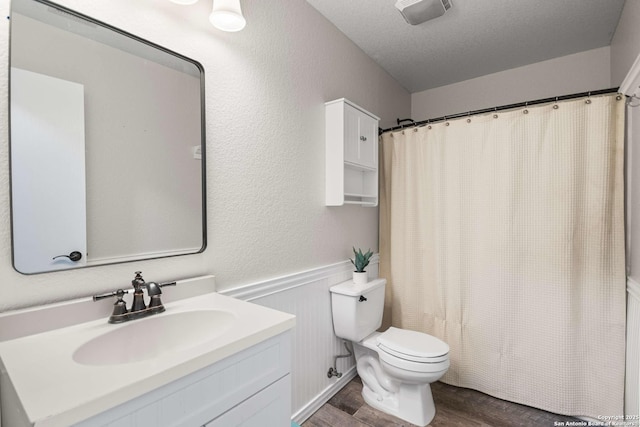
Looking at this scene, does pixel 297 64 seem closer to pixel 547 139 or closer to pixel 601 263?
pixel 547 139

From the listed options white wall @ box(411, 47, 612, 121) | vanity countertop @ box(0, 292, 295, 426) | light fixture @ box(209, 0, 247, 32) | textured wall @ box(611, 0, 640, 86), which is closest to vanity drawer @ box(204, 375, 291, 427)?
vanity countertop @ box(0, 292, 295, 426)

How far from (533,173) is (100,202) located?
2.25m

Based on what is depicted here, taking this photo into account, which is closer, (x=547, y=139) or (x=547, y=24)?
(x=547, y=139)

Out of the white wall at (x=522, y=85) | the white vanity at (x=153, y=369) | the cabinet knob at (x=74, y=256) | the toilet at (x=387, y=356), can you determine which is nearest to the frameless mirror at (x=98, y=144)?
the cabinet knob at (x=74, y=256)

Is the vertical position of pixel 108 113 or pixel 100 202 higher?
pixel 108 113

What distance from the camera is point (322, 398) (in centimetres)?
190

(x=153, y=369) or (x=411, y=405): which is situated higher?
(x=153, y=369)

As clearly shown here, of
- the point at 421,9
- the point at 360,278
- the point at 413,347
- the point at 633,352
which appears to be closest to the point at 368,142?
the point at 421,9

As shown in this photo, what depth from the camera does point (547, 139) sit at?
6.11 feet

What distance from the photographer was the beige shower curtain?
1720 mm

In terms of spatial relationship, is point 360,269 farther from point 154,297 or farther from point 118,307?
point 118,307

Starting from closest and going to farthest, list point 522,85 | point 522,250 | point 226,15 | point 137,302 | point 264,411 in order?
1. point 264,411
2. point 137,302
3. point 226,15
4. point 522,250
5. point 522,85

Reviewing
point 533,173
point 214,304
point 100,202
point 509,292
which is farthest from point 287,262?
point 533,173

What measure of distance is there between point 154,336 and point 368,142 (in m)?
1.71
